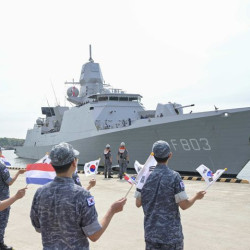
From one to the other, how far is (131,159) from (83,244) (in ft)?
47.8

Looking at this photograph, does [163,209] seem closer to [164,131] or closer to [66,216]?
[66,216]

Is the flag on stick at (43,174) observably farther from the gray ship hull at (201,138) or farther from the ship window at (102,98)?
the ship window at (102,98)

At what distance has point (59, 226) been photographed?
1.75 m

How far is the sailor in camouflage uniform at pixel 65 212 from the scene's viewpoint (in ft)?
5.67

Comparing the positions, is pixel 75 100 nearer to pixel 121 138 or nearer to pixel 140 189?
pixel 121 138

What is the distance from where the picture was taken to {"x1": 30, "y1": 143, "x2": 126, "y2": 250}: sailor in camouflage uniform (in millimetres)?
1728

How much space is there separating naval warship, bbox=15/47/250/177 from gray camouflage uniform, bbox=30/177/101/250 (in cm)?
1128

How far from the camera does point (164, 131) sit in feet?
46.5

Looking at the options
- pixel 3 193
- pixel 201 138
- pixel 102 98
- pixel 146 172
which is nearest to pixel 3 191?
pixel 3 193

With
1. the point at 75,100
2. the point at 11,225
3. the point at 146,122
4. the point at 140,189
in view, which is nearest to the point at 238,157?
the point at 146,122

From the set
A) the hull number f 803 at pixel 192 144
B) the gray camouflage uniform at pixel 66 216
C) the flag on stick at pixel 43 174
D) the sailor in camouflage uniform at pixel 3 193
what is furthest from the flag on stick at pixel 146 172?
the hull number f 803 at pixel 192 144

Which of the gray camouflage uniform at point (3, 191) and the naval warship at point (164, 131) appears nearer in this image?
the gray camouflage uniform at point (3, 191)

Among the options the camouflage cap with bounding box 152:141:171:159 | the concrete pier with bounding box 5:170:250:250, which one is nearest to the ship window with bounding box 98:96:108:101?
the concrete pier with bounding box 5:170:250:250

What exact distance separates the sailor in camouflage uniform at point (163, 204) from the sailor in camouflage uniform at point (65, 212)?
0.59 m
